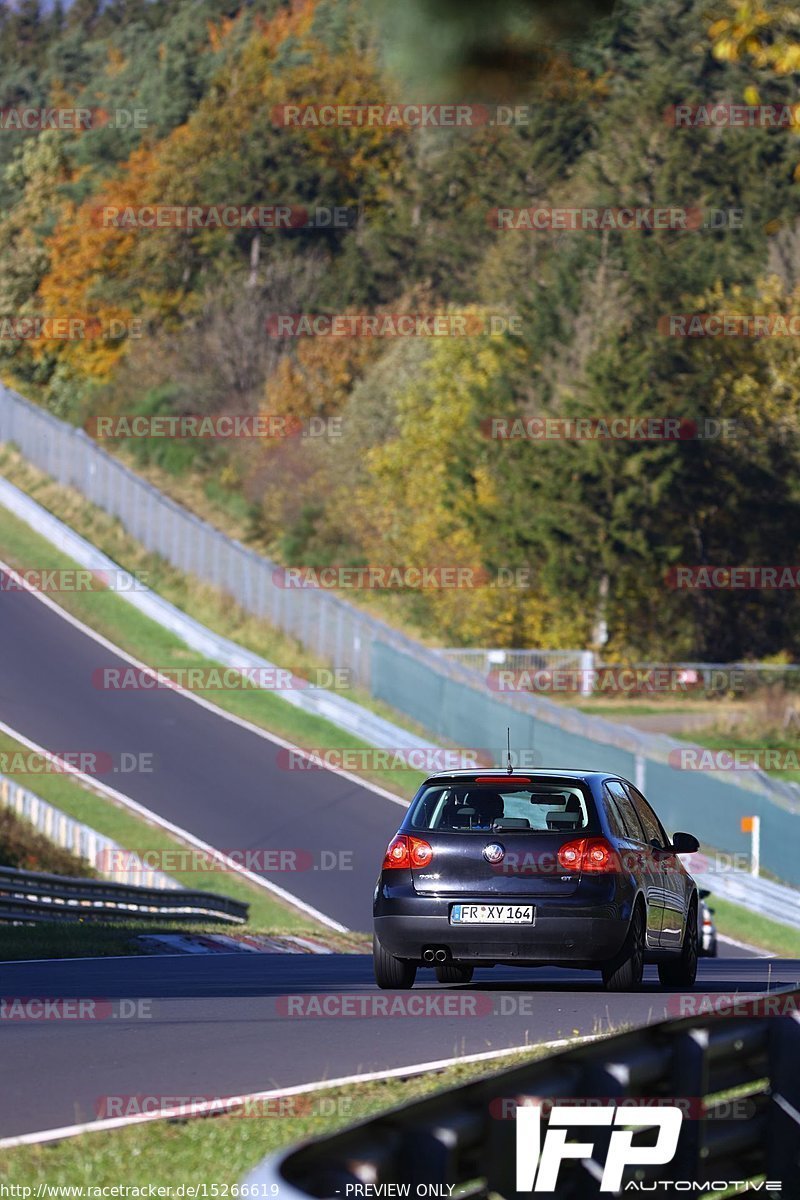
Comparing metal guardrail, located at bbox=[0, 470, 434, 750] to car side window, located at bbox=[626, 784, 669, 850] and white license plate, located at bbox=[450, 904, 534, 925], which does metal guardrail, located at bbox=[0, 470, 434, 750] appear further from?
white license plate, located at bbox=[450, 904, 534, 925]

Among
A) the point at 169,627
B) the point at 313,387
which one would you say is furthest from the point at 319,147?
the point at 169,627

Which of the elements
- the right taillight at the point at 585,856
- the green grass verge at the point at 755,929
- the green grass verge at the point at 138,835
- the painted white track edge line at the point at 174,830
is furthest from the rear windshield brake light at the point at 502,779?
the green grass verge at the point at 755,929

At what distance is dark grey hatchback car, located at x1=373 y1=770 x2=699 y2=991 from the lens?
482 inches

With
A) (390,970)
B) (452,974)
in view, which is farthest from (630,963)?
(452,974)

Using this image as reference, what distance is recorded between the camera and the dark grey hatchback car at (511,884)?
12250mm

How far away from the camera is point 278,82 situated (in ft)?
327

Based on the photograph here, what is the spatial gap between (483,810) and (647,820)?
186 centimetres

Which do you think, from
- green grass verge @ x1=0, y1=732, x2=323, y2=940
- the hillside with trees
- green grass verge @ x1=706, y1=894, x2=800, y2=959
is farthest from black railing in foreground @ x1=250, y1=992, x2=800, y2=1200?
the hillside with trees

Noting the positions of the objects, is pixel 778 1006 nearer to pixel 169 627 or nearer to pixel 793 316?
pixel 169 627

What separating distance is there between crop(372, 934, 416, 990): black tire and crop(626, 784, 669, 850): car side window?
2048mm

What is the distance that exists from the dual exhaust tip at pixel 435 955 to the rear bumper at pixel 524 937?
0.04m

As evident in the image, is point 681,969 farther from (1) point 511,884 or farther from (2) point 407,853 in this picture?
(2) point 407,853

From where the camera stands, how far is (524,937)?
12227mm

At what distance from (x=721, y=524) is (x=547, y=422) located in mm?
7988
